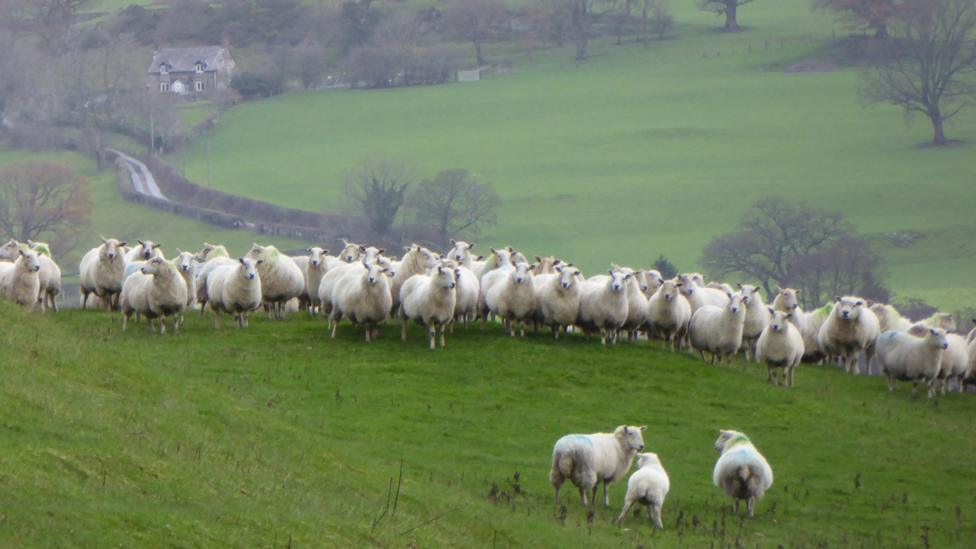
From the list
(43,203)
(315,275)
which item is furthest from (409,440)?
(43,203)

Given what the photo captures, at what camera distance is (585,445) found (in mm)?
18250

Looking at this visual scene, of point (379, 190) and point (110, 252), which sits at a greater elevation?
point (379, 190)

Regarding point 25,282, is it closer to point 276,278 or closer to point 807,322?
point 276,278

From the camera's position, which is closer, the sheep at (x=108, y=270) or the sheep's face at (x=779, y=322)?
the sheep's face at (x=779, y=322)

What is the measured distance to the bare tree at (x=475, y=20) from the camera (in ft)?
487

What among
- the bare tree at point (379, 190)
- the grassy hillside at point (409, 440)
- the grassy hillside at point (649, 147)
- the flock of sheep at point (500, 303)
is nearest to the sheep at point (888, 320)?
the flock of sheep at point (500, 303)

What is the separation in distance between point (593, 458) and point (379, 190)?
7709 centimetres

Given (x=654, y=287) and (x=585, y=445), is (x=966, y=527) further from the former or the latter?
(x=654, y=287)

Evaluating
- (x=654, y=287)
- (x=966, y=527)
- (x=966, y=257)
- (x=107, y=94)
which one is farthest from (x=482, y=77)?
(x=966, y=527)

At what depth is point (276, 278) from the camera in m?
30.5

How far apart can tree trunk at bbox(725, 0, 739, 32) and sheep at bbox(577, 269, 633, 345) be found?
393 feet

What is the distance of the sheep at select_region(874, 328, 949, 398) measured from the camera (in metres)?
28.1

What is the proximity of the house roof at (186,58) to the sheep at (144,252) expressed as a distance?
123973mm

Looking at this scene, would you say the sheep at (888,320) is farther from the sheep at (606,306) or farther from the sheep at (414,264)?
the sheep at (414,264)
